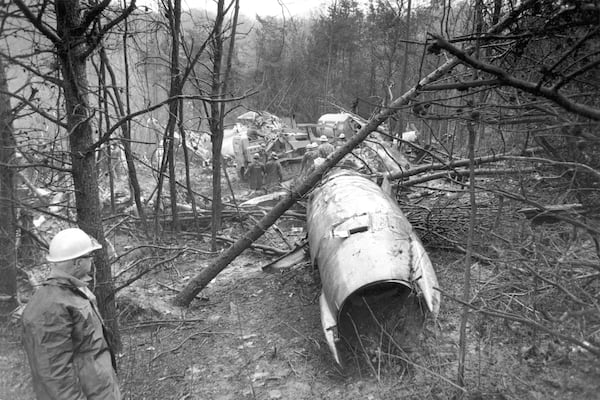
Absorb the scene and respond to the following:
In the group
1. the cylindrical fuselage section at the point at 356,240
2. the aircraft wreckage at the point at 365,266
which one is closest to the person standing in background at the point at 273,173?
the cylindrical fuselage section at the point at 356,240

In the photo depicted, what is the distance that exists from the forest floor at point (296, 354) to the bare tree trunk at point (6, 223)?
18.5 inches

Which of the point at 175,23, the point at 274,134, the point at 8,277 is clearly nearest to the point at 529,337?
the point at 8,277

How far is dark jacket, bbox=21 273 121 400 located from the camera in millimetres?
2662

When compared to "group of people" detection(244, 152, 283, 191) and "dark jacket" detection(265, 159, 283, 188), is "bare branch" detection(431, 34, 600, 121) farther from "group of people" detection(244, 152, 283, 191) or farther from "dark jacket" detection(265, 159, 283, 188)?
"dark jacket" detection(265, 159, 283, 188)

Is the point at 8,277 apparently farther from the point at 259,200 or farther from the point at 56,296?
the point at 259,200

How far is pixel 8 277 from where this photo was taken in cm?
604

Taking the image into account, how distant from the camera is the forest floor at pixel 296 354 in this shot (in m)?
3.93

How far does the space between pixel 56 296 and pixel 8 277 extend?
164 inches

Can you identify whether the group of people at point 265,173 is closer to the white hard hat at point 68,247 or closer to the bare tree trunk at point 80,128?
the bare tree trunk at point 80,128

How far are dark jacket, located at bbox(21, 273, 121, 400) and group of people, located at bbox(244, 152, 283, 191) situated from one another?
39.7ft

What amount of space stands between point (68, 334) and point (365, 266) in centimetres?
284

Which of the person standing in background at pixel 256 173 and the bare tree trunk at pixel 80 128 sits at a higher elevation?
the bare tree trunk at pixel 80 128

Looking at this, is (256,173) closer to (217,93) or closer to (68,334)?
(217,93)

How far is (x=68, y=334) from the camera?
8.99ft
